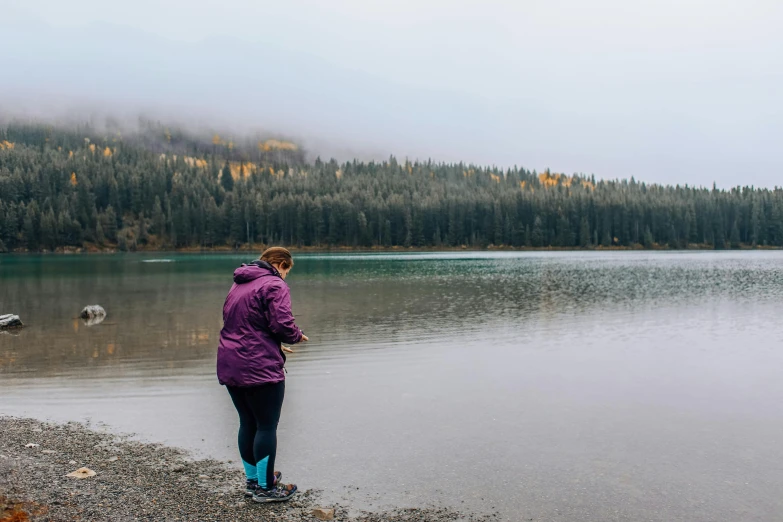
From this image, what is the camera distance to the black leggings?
7.65 meters

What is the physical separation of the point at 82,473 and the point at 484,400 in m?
8.31

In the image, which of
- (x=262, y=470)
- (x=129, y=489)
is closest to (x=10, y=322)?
(x=129, y=489)

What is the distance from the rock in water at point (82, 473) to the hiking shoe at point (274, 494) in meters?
2.82

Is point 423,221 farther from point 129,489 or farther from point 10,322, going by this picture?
point 129,489

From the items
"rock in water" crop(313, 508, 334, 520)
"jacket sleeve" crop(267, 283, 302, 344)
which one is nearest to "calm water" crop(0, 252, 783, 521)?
"rock in water" crop(313, 508, 334, 520)

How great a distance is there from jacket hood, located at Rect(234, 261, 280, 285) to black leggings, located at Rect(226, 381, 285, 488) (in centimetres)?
133

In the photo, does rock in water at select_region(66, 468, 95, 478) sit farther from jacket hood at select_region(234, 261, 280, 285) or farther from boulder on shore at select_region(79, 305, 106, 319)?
boulder on shore at select_region(79, 305, 106, 319)

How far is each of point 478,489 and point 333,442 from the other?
316cm

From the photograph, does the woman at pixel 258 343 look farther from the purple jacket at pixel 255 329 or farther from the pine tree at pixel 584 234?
the pine tree at pixel 584 234

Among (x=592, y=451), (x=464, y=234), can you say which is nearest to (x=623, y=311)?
(x=592, y=451)

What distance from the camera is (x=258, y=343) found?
752cm

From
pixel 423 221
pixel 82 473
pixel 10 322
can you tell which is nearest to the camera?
pixel 82 473

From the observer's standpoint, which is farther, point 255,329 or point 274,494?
point 274,494

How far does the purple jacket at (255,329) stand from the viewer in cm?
746
